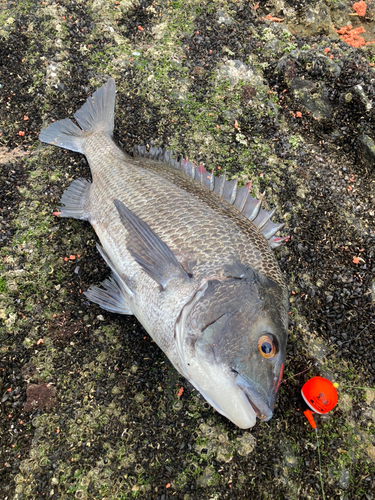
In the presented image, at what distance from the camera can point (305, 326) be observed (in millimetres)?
3002

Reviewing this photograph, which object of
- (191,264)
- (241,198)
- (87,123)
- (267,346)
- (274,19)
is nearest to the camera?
(267,346)

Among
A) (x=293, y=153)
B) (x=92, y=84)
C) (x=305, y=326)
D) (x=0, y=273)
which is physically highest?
(x=293, y=153)

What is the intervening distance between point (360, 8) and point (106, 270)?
5.20 meters

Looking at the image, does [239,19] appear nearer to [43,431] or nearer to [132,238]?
[132,238]

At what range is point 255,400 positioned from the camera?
5.57 ft

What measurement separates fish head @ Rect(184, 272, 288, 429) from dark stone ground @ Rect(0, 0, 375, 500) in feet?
3.00

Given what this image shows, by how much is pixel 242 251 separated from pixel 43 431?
2.07 meters

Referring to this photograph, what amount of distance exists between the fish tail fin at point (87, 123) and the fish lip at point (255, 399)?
2.78 metres

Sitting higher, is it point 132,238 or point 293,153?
point 293,153

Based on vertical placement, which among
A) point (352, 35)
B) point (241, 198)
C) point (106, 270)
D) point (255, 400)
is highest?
point (352, 35)

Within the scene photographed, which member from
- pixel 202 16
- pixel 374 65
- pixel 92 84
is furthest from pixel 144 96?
pixel 374 65

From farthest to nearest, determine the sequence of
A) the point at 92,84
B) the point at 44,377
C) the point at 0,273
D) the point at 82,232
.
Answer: the point at 92,84, the point at 82,232, the point at 0,273, the point at 44,377

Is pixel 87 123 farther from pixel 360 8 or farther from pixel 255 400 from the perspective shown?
pixel 360 8

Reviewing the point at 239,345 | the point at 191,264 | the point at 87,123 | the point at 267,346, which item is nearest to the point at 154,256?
the point at 191,264
